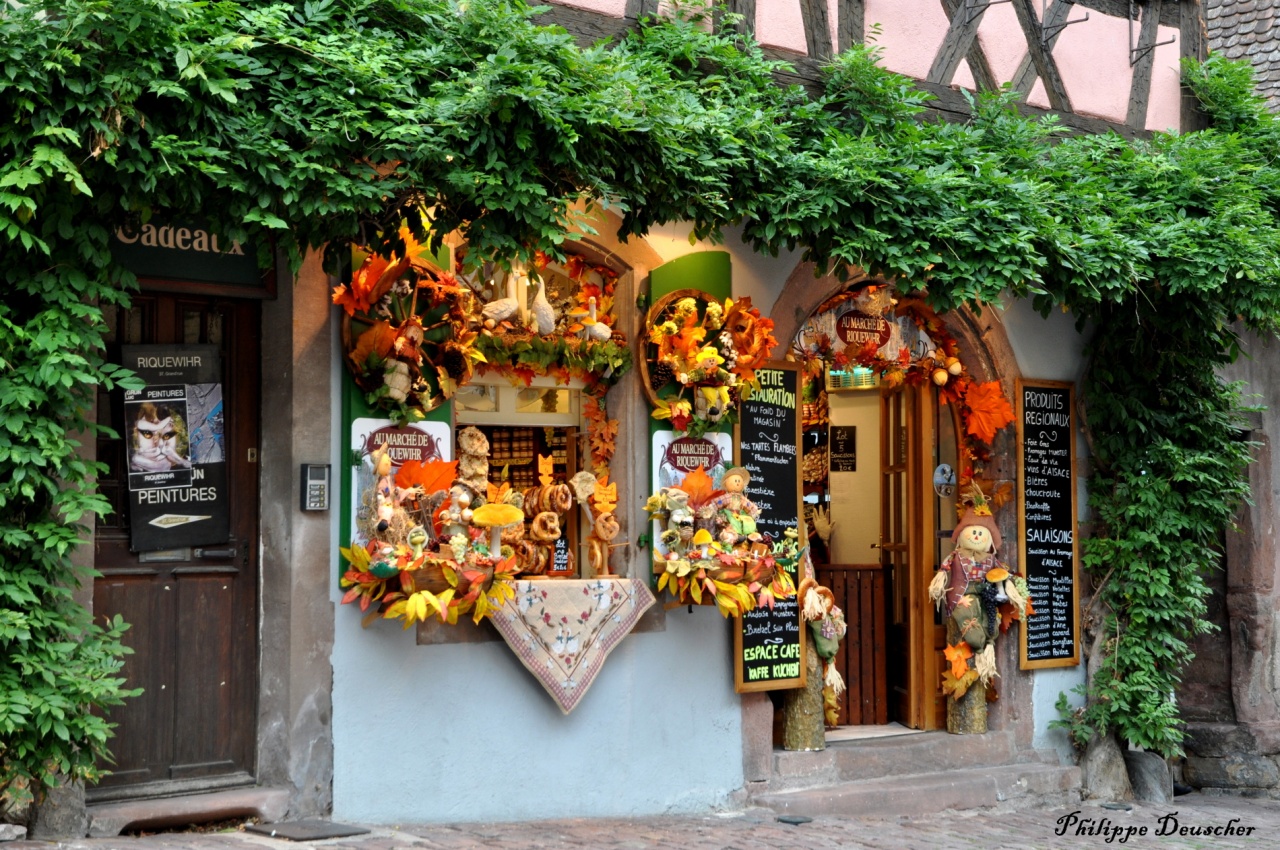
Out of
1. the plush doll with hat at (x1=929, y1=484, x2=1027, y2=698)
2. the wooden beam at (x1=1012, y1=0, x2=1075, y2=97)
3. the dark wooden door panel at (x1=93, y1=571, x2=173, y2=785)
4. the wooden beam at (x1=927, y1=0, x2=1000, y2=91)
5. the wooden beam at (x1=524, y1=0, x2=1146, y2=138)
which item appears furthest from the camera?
the wooden beam at (x1=1012, y1=0, x2=1075, y2=97)

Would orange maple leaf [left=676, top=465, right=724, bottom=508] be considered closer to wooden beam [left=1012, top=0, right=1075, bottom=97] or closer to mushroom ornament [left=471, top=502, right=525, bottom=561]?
mushroom ornament [left=471, top=502, right=525, bottom=561]

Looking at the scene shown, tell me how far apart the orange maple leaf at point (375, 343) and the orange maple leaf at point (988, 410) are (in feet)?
12.5

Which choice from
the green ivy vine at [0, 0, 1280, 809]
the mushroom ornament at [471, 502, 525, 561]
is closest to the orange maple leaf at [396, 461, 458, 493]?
the mushroom ornament at [471, 502, 525, 561]

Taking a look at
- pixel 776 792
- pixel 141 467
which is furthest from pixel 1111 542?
pixel 141 467

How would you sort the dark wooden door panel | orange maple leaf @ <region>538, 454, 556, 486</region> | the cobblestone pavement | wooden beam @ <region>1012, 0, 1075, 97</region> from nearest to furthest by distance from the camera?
the cobblestone pavement
the dark wooden door panel
orange maple leaf @ <region>538, 454, 556, 486</region>
wooden beam @ <region>1012, 0, 1075, 97</region>

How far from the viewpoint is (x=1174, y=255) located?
794cm

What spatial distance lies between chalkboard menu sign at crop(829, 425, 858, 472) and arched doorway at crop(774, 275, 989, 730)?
0.98 feet

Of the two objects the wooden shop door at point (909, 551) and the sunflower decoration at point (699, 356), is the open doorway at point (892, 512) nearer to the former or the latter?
the wooden shop door at point (909, 551)

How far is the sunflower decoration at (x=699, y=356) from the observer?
7.38 metres

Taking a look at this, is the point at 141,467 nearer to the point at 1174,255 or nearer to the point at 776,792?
the point at 776,792

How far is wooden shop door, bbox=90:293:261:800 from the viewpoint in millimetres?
6133

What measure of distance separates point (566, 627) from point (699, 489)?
967 millimetres

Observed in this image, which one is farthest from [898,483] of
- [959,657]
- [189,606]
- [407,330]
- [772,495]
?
[189,606]

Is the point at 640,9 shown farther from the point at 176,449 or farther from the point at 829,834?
the point at 829,834
